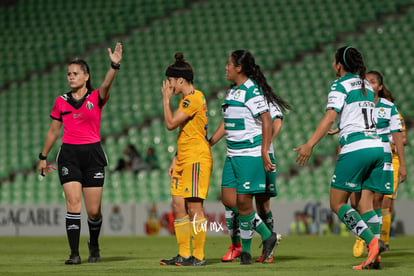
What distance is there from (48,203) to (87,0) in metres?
10.6

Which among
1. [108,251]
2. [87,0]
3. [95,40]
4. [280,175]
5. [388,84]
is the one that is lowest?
[108,251]

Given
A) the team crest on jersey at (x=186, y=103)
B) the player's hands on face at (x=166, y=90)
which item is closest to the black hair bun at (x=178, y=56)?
the player's hands on face at (x=166, y=90)

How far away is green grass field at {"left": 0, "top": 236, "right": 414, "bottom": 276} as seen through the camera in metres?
6.46

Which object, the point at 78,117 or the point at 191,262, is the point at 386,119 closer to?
the point at 191,262

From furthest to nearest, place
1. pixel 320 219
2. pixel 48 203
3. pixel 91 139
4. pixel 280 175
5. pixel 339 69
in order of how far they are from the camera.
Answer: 1. pixel 280 175
2. pixel 48 203
3. pixel 320 219
4. pixel 91 139
5. pixel 339 69

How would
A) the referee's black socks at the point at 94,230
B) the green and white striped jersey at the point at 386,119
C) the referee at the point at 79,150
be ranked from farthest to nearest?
the green and white striped jersey at the point at 386,119 < the referee's black socks at the point at 94,230 < the referee at the point at 79,150

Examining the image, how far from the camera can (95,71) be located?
20484mm

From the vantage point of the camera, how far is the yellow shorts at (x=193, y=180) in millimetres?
7066

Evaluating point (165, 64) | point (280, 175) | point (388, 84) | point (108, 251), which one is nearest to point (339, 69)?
point (108, 251)

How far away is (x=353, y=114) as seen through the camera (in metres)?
6.53

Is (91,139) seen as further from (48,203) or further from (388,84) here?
(388,84)

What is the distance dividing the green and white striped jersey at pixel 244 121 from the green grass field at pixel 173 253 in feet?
3.71

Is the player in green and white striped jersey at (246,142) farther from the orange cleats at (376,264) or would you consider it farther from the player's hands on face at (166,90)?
the orange cleats at (376,264)

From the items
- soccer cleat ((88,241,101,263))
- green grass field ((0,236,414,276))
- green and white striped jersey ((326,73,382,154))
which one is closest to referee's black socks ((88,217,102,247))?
soccer cleat ((88,241,101,263))
